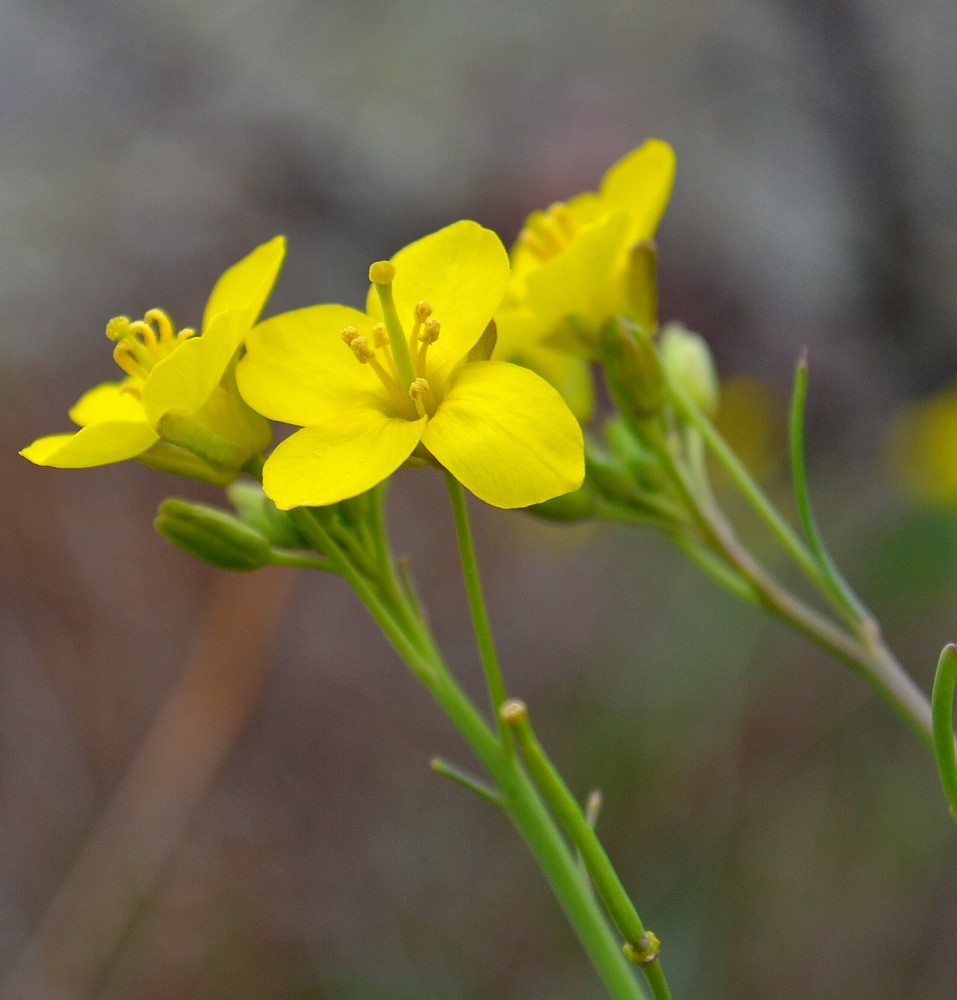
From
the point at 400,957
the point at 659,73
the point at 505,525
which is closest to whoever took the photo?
the point at 400,957

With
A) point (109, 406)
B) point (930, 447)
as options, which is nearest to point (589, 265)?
point (109, 406)

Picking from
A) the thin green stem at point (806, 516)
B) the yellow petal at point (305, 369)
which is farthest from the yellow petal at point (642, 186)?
the yellow petal at point (305, 369)

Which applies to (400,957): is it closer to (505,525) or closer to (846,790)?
(846,790)

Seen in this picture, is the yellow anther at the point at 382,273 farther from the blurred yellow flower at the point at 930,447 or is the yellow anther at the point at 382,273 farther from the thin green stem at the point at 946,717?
the blurred yellow flower at the point at 930,447

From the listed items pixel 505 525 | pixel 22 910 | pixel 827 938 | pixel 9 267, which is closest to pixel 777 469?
pixel 505 525

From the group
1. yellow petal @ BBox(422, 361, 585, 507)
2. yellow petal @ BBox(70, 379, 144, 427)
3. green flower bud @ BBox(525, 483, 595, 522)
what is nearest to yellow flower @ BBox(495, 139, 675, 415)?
green flower bud @ BBox(525, 483, 595, 522)

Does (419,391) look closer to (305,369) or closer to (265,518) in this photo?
(305,369)

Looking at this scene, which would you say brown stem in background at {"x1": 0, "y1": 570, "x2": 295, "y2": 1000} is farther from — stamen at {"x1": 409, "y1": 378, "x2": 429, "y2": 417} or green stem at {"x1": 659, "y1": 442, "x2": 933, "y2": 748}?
stamen at {"x1": 409, "y1": 378, "x2": 429, "y2": 417}
